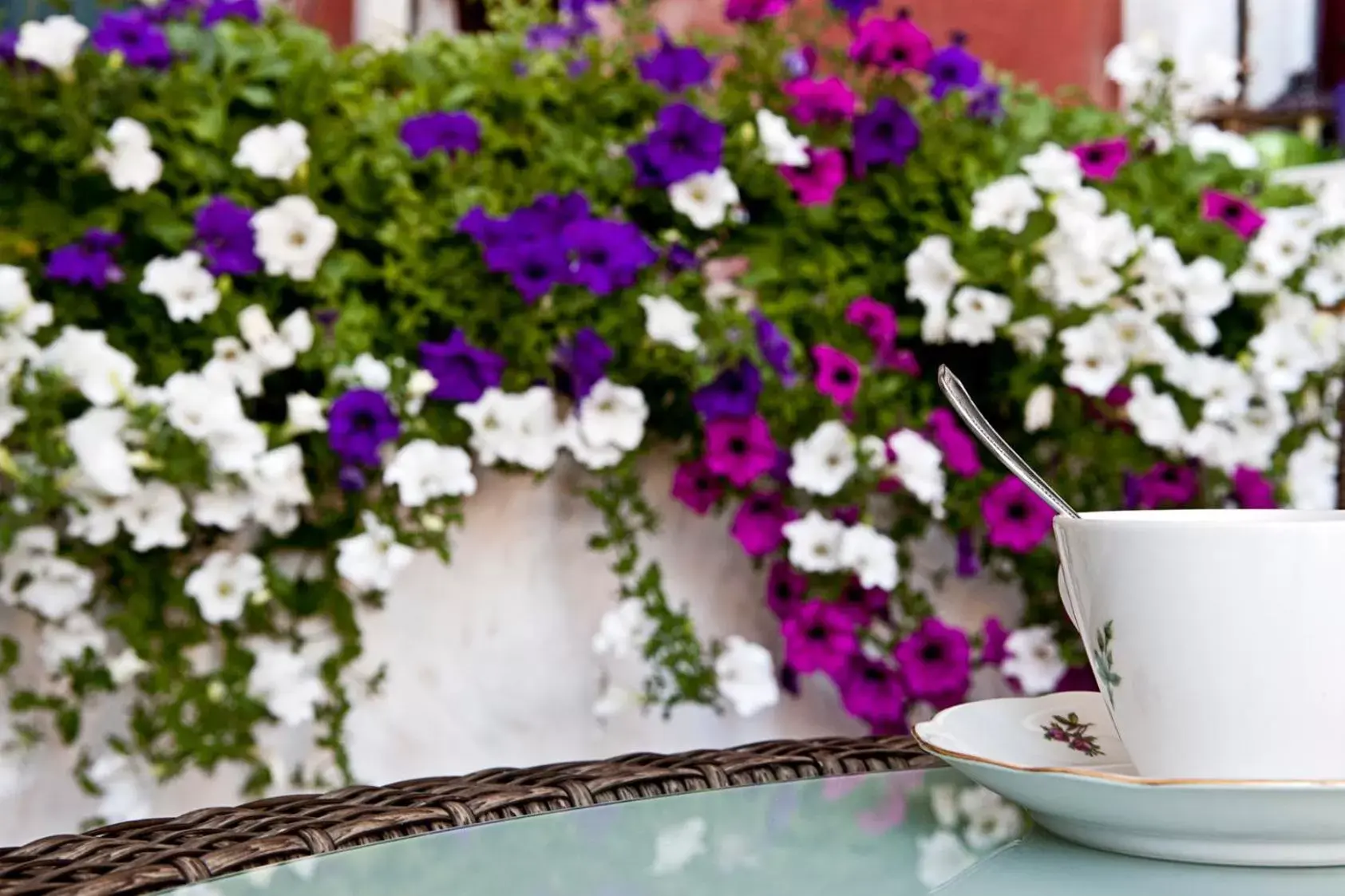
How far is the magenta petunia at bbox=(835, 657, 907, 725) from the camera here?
150 centimetres

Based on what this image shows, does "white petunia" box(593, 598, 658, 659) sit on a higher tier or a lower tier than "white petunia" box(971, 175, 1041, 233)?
lower

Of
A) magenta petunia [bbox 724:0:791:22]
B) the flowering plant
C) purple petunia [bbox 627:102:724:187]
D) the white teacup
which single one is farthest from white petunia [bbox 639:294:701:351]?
the white teacup

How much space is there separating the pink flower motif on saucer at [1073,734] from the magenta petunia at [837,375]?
2.93 feet

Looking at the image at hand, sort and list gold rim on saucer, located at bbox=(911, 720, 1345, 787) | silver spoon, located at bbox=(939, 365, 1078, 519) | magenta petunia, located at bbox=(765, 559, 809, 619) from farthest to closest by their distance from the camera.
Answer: magenta petunia, located at bbox=(765, 559, 809, 619)
silver spoon, located at bbox=(939, 365, 1078, 519)
gold rim on saucer, located at bbox=(911, 720, 1345, 787)

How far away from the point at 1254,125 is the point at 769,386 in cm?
198

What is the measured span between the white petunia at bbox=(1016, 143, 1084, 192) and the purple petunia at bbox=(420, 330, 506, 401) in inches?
23.7

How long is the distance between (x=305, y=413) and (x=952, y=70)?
→ 30.7 inches

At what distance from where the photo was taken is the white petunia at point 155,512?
1342 mm

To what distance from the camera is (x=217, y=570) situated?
4.52 ft

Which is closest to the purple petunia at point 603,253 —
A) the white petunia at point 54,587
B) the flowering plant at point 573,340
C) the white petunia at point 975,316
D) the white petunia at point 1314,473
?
the flowering plant at point 573,340

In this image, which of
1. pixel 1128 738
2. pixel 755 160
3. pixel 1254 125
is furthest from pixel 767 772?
pixel 1254 125

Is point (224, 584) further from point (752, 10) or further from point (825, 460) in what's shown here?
point (752, 10)

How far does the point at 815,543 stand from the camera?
1.48m

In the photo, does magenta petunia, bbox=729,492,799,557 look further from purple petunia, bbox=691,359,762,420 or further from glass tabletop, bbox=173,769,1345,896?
glass tabletop, bbox=173,769,1345,896
